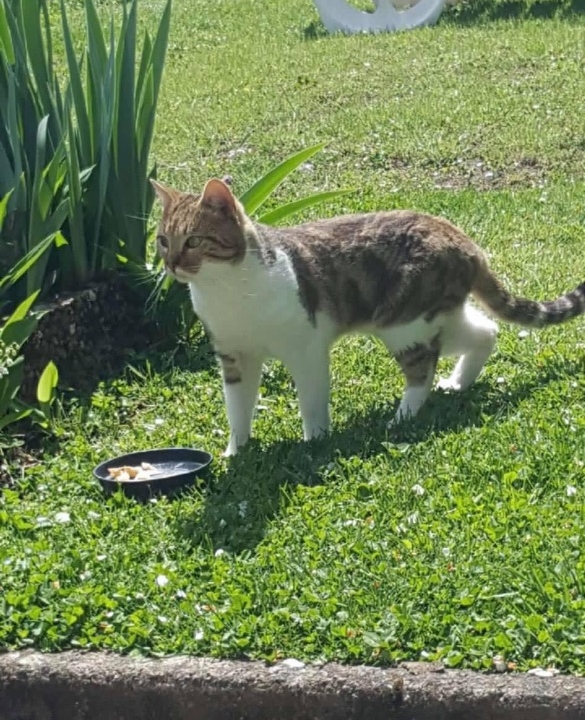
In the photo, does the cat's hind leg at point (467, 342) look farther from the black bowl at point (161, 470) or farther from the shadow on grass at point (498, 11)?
the shadow on grass at point (498, 11)

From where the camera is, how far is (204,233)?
4.68m

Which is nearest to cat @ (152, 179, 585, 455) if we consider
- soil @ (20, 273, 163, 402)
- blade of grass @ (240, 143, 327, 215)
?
blade of grass @ (240, 143, 327, 215)

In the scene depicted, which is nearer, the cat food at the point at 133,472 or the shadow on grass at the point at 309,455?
the shadow on grass at the point at 309,455

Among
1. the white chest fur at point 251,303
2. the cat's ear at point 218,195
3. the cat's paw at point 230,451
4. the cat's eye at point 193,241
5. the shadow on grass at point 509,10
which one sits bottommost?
the cat's paw at point 230,451

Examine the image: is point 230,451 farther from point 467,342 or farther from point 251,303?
point 467,342

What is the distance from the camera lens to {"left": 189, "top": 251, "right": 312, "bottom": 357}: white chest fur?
476 cm

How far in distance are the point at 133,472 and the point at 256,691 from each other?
156cm

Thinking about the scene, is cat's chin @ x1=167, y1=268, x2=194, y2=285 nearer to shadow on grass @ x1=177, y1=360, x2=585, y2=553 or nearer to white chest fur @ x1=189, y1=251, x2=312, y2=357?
white chest fur @ x1=189, y1=251, x2=312, y2=357

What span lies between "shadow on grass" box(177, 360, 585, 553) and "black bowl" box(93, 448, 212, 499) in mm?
113

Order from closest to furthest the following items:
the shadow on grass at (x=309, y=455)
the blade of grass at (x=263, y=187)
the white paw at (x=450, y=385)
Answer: the shadow on grass at (x=309, y=455), the white paw at (x=450, y=385), the blade of grass at (x=263, y=187)

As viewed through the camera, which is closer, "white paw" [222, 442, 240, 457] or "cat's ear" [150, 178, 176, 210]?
"cat's ear" [150, 178, 176, 210]

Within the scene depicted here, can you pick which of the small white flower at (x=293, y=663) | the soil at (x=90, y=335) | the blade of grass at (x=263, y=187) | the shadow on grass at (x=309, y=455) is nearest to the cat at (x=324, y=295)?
the shadow on grass at (x=309, y=455)

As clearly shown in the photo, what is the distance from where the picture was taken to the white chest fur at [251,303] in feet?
15.6

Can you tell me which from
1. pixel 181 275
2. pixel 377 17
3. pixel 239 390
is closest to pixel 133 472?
pixel 239 390
